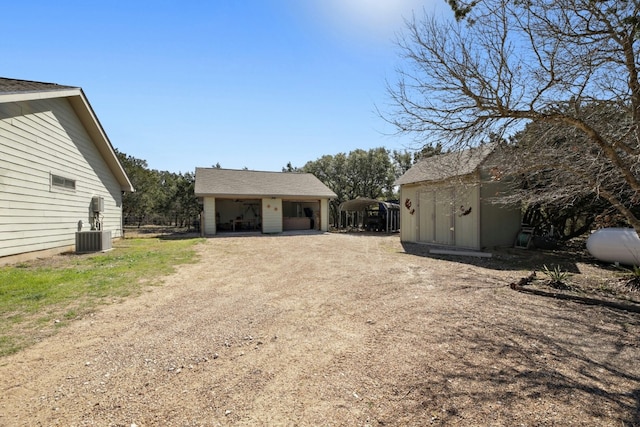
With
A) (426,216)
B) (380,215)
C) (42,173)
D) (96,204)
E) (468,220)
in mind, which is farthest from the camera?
(380,215)

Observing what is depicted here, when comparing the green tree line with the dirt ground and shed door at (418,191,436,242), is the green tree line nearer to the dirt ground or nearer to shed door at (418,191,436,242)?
shed door at (418,191,436,242)

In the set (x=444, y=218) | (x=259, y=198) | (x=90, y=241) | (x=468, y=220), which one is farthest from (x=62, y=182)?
(x=468, y=220)

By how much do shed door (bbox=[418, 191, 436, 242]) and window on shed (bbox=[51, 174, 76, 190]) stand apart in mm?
12992

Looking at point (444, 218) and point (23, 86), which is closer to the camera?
point (23, 86)

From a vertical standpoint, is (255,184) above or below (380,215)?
above

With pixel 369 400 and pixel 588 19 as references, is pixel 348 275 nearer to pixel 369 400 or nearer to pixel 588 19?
pixel 369 400

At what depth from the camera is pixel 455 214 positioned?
1186 centimetres

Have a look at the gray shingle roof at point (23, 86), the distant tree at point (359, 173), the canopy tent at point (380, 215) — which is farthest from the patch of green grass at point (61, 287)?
the distant tree at point (359, 173)

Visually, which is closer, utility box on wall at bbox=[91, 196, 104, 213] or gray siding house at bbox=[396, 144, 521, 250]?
gray siding house at bbox=[396, 144, 521, 250]

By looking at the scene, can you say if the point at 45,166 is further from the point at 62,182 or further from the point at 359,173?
the point at 359,173

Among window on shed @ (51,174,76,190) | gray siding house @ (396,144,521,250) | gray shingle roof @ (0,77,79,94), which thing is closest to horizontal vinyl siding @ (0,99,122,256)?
window on shed @ (51,174,76,190)

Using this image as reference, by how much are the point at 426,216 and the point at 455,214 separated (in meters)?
1.49

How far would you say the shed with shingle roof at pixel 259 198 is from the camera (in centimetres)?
1833

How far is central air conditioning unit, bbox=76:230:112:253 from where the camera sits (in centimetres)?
1022
